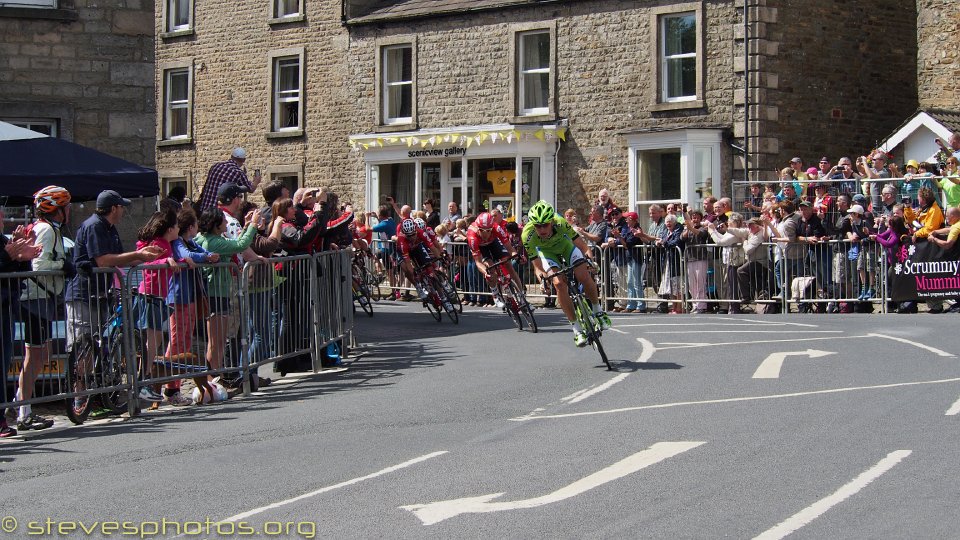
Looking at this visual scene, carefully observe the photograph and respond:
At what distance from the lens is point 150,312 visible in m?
12.5

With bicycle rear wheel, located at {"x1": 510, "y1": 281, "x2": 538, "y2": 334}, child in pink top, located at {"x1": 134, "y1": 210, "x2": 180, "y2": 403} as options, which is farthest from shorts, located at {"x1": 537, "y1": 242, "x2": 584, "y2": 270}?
child in pink top, located at {"x1": 134, "y1": 210, "x2": 180, "y2": 403}

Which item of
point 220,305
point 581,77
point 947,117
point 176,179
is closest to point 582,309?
point 220,305

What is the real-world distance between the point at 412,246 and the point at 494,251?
1906 mm

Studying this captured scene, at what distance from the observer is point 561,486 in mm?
8414

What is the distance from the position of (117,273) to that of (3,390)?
150 centimetres

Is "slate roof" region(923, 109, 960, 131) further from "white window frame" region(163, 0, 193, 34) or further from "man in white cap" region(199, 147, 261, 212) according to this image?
"white window frame" region(163, 0, 193, 34)

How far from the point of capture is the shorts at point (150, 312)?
12.4m

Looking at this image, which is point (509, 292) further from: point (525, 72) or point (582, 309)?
point (525, 72)

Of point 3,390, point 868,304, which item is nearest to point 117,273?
point 3,390

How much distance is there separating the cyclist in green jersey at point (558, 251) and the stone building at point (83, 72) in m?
8.60

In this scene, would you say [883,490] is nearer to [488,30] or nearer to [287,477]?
[287,477]

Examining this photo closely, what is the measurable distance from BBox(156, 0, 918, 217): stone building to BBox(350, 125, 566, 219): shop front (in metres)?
0.05

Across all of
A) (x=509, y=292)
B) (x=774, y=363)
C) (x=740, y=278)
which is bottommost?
(x=774, y=363)

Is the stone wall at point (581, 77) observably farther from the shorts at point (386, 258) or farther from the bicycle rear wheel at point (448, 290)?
the bicycle rear wheel at point (448, 290)
